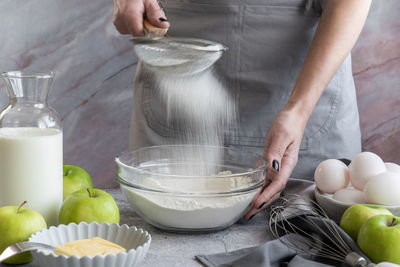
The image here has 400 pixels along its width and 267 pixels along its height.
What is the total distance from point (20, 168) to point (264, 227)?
0.51 m

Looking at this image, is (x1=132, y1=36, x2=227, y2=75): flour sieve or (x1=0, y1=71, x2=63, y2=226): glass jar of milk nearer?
(x1=0, y1=71, x2=63, y2=226): glass jar of milk

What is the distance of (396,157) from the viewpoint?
2773 mm

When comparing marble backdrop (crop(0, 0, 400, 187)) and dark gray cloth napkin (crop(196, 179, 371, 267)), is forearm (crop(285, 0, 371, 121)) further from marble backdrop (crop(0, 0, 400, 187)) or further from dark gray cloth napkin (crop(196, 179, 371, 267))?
marble backdrop (crop(0, 0, 400, 187))

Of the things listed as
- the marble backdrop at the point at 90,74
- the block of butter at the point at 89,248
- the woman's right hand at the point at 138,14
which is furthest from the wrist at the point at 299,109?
the marble backdrop at the point at 90,74

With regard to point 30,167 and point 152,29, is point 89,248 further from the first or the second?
point 152,29

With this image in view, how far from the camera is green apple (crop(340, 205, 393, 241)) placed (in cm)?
109

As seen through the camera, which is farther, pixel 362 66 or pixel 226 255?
pixel 362 66

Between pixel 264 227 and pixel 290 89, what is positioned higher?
pixel 290 89

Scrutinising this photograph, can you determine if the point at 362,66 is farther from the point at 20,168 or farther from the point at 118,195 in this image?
the point at 20,168

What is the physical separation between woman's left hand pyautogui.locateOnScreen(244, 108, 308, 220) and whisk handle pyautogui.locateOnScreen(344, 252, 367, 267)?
0.96 ft

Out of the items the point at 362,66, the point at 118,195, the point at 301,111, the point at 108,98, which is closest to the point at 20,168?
the point at 118,195

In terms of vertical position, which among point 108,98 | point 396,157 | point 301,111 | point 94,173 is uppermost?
point 301,111

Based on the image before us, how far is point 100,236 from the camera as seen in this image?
101 centimetres

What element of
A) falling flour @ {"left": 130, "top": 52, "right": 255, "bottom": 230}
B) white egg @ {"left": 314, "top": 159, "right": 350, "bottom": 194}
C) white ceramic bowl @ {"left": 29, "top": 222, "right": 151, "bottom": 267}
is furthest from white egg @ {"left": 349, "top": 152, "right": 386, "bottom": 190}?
white ceramic bowl @ {"left": 29, "top": 222, "right": 151, "bottom": 267}
